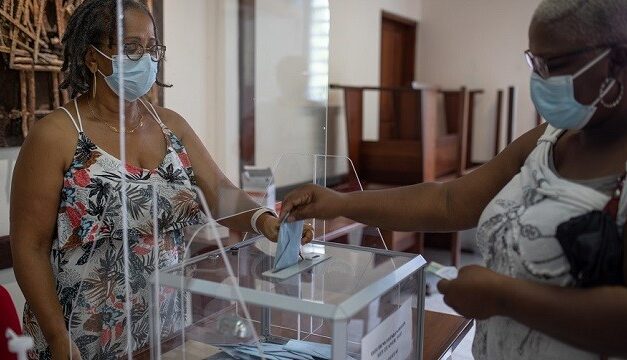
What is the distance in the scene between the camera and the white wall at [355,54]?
4.11 metres

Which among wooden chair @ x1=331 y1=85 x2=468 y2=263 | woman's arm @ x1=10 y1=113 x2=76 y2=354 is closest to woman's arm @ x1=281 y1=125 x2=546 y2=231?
woman's arm @ x1=10 y1=113 x2=76 y2=354

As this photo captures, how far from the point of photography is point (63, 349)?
42.1 inches

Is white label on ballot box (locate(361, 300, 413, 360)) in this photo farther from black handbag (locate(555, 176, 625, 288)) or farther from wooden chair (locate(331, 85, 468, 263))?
wooden chair (locate(331, 85, 468, 263))

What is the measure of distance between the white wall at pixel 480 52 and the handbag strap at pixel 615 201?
4.72 m

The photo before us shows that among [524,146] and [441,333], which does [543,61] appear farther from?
[441,333]

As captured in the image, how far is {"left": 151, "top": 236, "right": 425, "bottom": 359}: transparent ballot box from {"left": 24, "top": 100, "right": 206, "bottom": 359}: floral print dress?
A: 16 cm

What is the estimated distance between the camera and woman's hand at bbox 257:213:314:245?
109 cm

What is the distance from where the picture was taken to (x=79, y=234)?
1120 mm

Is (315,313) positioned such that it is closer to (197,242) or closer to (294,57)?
(197,242)

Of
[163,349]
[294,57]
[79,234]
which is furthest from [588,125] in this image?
[294,57]

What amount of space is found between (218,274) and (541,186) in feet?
1.62

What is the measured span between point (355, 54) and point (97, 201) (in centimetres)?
346

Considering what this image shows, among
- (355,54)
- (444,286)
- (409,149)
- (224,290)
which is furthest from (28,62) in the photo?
(355,54)

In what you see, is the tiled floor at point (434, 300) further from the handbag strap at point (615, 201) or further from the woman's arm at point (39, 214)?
the woman's arm at point (39, 214)
